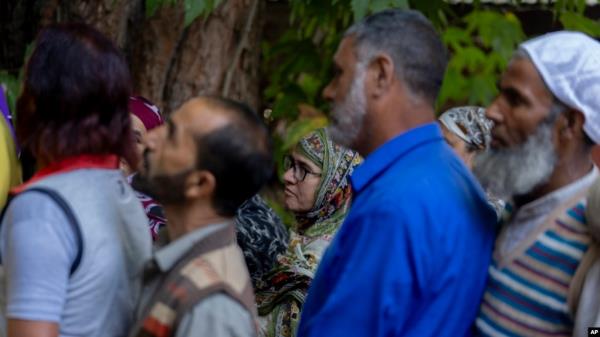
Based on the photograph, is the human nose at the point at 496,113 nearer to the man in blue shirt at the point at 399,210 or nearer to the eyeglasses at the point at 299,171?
the man in blue shirt at the point at 399,210

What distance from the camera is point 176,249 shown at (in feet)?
7.00

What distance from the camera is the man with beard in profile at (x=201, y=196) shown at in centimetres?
208

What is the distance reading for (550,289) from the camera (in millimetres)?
2145

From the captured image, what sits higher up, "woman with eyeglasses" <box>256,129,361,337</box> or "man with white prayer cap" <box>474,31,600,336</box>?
"man with white prayer cap" <box>474,31,600,336</box>

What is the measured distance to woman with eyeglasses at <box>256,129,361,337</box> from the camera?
11.5 feet

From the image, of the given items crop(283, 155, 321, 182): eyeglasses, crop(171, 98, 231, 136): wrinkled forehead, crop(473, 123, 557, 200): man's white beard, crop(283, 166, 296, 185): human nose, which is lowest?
crop(283, 166, 296, 185): human nose

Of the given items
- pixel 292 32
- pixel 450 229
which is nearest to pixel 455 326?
pixel 450 229

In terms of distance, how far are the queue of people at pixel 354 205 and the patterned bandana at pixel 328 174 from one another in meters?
1.25

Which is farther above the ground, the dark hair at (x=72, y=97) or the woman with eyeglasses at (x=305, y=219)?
the dark hair at (x=72, y=97)

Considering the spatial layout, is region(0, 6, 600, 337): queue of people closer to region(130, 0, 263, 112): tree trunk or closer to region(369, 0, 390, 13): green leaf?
region(369, 0, 390, 13): green leaf

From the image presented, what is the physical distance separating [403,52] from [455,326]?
1.95 feet

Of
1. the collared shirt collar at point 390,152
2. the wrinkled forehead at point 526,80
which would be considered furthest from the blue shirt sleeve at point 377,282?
the wrinkled forehead at point 526,80

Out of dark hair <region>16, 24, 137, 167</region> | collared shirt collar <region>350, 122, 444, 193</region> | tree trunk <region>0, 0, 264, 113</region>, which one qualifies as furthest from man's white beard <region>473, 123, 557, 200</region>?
tree trunk <region>0, 0, 264, 113</region>

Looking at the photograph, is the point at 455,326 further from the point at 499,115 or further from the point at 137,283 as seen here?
the point at 137,283
